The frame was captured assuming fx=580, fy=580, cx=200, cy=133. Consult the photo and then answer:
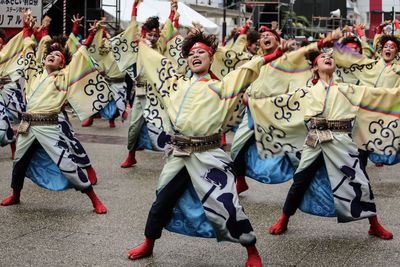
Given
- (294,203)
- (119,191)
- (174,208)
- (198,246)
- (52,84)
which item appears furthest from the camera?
(119,191)

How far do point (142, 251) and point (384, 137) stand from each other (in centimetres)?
221

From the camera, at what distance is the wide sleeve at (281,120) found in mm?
4648

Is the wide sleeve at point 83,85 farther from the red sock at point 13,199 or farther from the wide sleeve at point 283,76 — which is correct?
the wide sleeve at point 283,76

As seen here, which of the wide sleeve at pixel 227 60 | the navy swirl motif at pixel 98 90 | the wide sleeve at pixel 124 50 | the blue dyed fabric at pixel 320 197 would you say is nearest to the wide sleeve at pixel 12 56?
the wide sleeve at pixel 124 50

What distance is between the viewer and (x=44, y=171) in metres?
5.32

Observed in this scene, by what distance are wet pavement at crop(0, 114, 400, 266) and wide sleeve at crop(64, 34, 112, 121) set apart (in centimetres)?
90

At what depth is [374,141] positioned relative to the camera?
4.78 metres

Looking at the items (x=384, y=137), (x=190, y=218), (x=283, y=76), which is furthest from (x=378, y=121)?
(x=190, y=218)

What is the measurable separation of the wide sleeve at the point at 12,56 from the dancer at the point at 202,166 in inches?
136

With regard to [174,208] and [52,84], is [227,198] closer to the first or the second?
[174,208]

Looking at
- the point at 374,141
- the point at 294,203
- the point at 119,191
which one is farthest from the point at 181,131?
the point at 119,191

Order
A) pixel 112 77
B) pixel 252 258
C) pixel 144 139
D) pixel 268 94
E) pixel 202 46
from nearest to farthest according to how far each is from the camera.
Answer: pixel 252 258, pixel 202 46, pixel 268 94, pixel 144 139, pixel 112 77

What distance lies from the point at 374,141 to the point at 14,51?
433cm

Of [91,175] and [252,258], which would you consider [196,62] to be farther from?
[91,175]
